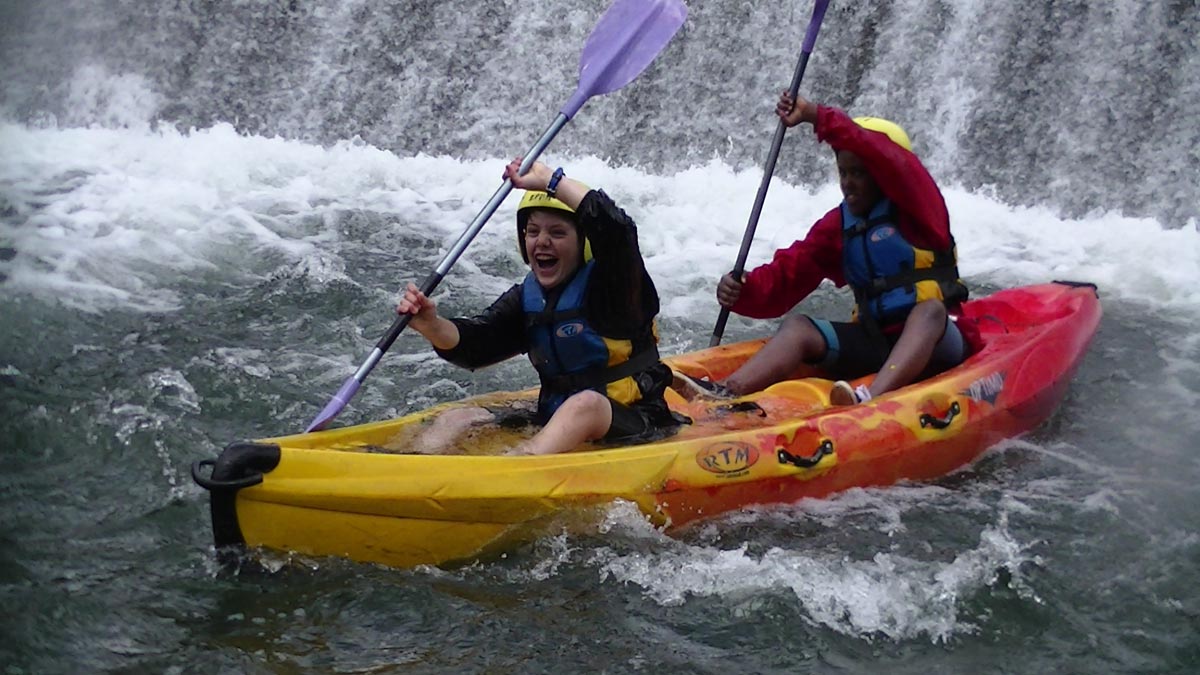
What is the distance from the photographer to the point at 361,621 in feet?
13.0

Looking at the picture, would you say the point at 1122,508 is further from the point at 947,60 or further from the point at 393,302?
the point at 947,60

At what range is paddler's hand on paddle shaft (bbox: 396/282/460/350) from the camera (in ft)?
14.3

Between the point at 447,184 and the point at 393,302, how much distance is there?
83.5 inches

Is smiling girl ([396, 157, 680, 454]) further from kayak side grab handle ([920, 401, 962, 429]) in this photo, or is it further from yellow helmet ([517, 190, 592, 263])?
kayak side grab handle ([920, 401, 962, 429])

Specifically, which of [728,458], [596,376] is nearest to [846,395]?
[728,458]

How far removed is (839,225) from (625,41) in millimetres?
1093

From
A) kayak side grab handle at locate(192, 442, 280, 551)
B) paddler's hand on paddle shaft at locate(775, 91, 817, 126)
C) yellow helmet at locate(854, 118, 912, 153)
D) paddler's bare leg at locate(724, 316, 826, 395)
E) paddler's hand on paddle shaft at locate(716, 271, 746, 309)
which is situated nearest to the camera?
kayak side grab handle at locate(192, 442, 280, 551)

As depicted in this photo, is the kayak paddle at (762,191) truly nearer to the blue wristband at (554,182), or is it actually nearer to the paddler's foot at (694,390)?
the paddler's foot at (694,390)

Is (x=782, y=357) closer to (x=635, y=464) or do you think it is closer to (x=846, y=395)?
(x=846, y=395)

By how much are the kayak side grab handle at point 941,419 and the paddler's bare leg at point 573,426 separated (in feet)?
4.01

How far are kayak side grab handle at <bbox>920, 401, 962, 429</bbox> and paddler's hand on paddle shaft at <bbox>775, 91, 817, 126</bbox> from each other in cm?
112

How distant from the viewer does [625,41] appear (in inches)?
205

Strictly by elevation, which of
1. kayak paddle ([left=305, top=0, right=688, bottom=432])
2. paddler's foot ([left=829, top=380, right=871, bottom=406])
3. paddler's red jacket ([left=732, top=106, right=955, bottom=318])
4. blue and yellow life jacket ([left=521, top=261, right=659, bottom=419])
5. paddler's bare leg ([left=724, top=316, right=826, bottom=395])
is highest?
kayak paddle ([left=305, top=0, right=688, bottom=432])

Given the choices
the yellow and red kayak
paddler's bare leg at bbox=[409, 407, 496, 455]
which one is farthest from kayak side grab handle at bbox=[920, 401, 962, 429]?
paddler's bare leg at bbox=[409, 407, 496, 455]
